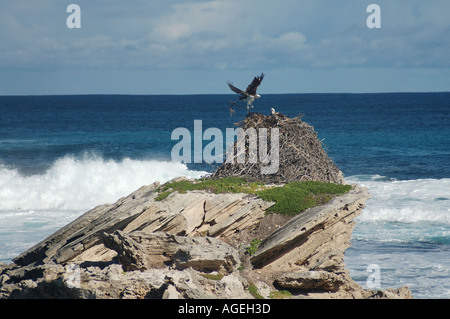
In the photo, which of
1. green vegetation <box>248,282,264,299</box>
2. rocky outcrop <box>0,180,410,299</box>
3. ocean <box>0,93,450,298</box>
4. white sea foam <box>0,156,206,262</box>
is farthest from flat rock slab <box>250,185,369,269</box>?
white sea foam <box>0,156,206,262</box>

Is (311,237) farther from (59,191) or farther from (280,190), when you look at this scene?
(59,191)

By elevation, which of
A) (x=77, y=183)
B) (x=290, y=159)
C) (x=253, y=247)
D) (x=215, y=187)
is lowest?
(x=77, y=183)

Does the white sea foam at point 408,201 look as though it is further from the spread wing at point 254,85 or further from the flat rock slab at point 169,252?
the flat rock slab at point 169,252

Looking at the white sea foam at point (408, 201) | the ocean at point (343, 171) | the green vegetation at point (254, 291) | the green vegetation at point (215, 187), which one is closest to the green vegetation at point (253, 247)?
the green vegetation at point (254, 291)

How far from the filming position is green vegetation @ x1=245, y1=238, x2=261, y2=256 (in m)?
13.9

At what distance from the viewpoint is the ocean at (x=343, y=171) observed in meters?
21.3

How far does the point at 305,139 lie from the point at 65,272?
27.3ft

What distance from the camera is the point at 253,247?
46.1ft

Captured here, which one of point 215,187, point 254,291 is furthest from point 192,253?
point 215,187

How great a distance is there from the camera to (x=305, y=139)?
17859 mm

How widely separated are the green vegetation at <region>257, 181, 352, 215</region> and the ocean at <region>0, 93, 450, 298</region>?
3.83 m

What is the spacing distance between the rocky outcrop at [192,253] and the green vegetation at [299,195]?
A: 0.89 ft

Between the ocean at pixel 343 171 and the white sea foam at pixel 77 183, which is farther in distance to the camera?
the white sea foam at pixel 77 183

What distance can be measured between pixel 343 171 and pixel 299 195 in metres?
27.4
